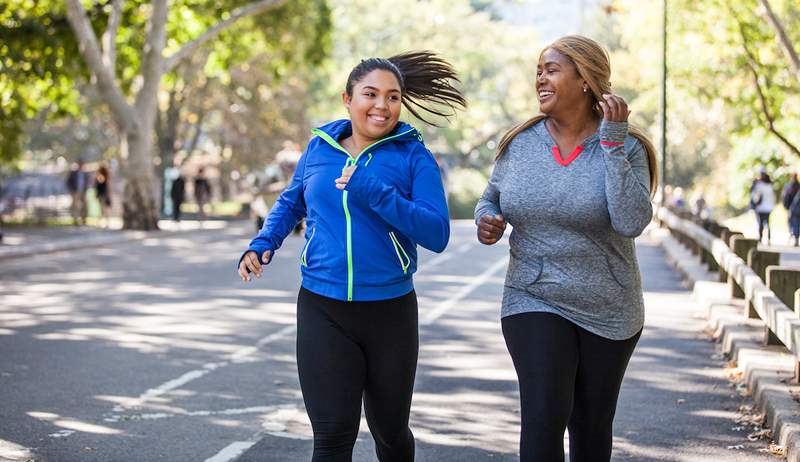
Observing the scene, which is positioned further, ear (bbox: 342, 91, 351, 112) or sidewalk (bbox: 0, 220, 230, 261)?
sidewalk (bbox: 0, 220, 230, 261)

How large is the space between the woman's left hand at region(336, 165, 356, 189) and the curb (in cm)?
296

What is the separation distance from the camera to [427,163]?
4.79m

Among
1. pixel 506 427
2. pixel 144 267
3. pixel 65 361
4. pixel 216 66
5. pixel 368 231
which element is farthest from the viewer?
pixel 216 66

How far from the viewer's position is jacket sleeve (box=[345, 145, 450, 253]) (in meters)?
4.51

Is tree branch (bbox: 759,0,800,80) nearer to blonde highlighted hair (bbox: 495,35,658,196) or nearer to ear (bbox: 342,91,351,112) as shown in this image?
blonde highlighted hair (bbox: 495,35,658,196)

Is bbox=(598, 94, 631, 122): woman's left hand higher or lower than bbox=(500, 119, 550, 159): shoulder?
higher

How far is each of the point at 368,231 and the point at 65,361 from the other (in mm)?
6007

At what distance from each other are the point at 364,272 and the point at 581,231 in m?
0.78

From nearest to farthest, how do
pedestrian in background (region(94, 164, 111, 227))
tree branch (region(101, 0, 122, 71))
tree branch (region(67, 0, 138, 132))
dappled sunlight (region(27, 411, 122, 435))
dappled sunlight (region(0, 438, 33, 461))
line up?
dappled sunlight (region(0, 438, 33, 461)) < dappled sunlight (region(27, 411, 122, 435)) < tree branch (region(67, 0, 138, 132)) < tree branch (region(101, 0, 122, 71)) < pedestrian in background (region(94, 164, 111, 227))

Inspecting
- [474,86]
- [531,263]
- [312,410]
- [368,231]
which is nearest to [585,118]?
[531,263]

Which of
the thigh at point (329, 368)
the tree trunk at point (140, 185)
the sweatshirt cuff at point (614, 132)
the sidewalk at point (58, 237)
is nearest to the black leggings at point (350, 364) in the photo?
the thigh at point (329, 368)

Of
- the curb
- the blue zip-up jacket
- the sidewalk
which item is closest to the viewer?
the blue zip-up jacket

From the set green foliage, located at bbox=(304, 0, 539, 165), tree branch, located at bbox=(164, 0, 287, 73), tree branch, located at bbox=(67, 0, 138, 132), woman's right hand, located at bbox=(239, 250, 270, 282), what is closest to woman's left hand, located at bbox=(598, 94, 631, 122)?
woman's right hand, located at bbox=(239, 250, 270, 282)

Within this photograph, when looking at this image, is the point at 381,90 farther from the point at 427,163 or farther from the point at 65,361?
the point at 65,361
